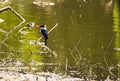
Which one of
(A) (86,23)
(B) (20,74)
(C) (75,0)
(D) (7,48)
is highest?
(B) (20,74)

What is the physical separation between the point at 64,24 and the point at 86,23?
256 cm

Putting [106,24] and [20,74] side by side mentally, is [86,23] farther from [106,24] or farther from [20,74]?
[20,74]

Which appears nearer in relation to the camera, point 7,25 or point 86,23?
point 7,25

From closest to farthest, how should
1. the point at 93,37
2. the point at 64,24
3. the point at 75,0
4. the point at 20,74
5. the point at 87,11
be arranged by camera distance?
the point at 20,74 < the point at 93,37 < the point at 64,24 < the point at 87,11 < the point at 75,0

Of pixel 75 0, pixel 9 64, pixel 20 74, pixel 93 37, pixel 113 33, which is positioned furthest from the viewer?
pixel 75 0

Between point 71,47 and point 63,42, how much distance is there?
2.08 m

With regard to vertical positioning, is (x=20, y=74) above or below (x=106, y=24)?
above

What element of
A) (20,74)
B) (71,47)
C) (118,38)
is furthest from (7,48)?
(118,38)

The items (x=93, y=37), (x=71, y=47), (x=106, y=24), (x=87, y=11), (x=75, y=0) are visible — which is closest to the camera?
(x=71, y=47)

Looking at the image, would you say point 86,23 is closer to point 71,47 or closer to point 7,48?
point 71,47

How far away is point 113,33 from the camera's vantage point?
4094 centimetres

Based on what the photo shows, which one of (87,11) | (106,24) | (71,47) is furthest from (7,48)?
(87,11)

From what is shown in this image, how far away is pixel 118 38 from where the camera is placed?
37969 mm

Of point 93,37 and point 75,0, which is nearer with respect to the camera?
point 93,37
